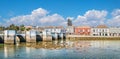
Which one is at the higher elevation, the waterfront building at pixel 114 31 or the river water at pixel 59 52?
the waterfront building at pixel 114 31

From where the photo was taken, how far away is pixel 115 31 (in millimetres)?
181000

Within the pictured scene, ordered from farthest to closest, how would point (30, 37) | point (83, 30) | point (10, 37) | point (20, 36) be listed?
1. point (83, 30)
2. point (20, 36)
3. point (30, 37)
4. point (10, 37)

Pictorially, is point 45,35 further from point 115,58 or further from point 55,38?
point 115,58

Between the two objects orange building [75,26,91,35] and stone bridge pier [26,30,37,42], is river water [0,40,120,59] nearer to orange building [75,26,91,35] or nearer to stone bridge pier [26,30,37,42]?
stone bridge pier [26,30,37,42]

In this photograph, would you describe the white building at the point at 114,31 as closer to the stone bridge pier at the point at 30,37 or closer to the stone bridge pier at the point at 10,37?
the stone bridge pier at the point at 30,37

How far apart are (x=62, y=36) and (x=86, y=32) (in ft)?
152

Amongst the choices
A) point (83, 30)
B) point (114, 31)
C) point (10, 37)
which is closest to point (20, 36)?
point (10, 37)

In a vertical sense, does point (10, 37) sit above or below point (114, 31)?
below

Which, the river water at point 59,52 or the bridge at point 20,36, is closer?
the river water at point 59,52

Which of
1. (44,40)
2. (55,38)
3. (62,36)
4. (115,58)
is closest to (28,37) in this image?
(44,40)

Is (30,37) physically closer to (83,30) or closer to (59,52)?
(59,52)

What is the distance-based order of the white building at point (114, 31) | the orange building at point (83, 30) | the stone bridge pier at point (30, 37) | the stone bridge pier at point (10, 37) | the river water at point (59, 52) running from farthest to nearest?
the orange building at point (83, 30) → the white building at point (114, 31) → the stone bridge pier at point (30, 37) → the stone bridge pier at point (10, 37) → the river water at point (59, 52)

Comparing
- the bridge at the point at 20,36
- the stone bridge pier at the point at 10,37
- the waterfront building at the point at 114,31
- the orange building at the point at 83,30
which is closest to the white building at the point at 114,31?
the waterfront building at the point at 114,31

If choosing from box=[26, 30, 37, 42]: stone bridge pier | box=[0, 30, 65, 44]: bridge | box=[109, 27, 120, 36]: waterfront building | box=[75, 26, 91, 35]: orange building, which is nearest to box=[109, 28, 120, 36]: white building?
box=[109, 27, 120, 36]: waterfront building
